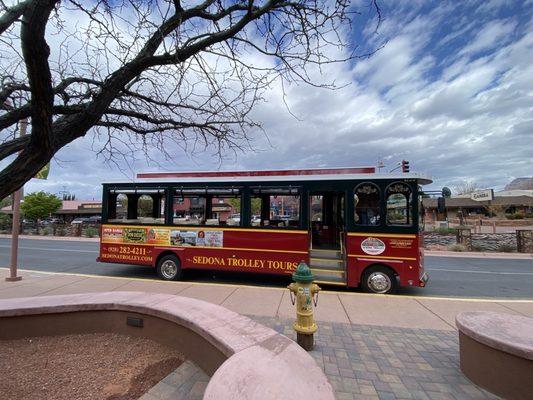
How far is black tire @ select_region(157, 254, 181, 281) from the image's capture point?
888 centimetres

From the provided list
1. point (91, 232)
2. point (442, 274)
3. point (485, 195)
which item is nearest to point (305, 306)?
point (442, 274)

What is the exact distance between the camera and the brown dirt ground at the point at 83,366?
3090 mm

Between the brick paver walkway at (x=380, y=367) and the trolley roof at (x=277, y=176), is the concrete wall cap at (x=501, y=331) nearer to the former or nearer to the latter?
the brick paver walkway at (x=380, y=367)

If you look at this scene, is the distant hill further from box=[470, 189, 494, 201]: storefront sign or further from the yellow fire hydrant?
the yellow fire hydrant

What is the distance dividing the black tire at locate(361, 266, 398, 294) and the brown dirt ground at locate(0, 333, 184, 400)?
499 centimetres

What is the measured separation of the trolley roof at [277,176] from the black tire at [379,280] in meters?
2.15

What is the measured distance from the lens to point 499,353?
316cm

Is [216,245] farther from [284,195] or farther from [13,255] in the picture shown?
[13,255]

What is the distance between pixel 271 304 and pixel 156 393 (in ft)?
11.6

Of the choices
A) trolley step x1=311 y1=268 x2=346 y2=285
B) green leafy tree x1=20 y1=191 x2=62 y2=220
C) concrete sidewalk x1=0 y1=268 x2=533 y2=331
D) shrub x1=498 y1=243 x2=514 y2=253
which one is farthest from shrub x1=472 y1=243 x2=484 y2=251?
green leafy tree x1=20 y1=191 x2=62 y2=220

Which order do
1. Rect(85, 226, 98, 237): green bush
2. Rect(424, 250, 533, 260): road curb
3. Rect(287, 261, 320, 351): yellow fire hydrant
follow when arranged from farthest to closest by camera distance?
Rect(85, 226, 98, 237): green bush
Rect(424, 250, 533, 260): road curb
Rect(287, 261, 320, 351): yellow fire hydrant

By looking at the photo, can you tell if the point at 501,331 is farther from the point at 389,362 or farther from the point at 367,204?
the point at 367,204

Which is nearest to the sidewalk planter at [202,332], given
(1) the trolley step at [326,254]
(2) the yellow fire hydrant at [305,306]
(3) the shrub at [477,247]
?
(2) the yellow fire hydrant at [305,306]

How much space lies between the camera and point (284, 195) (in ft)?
27.6
